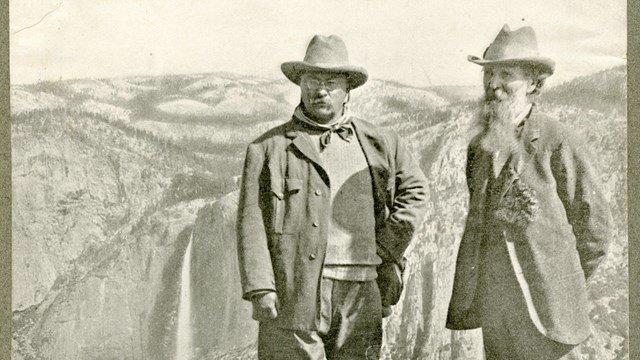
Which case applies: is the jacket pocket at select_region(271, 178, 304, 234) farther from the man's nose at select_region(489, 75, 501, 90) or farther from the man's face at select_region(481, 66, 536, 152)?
the man's nose at select_region(489, 75, 501, 90)

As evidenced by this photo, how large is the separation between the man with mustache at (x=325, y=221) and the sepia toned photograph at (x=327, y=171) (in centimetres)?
1

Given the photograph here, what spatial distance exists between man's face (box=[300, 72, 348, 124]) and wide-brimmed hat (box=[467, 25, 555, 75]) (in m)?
0.76

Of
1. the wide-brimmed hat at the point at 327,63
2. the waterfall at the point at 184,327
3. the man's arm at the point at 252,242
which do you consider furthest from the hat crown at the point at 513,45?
the waterfall at the point at 184,327

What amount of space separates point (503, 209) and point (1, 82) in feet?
9.13

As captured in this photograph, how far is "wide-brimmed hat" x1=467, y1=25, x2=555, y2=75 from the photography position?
23.3ft

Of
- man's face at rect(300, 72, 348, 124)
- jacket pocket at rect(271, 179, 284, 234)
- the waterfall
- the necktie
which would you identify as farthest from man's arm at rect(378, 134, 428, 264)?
the waterfall

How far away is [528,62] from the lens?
7.11 m

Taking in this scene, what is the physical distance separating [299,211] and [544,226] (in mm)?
1284

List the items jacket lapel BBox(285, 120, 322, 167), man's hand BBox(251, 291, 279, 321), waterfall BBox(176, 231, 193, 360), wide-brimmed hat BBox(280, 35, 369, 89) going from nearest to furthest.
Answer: man's hand BBox(251, 291, 279, 321) < jacket lapel BBox(285, 120, 322, 167) < wide-brimmed hat BBox(280, 35, 369, 89) < waterfall BBox(176, 231, 193, 360)

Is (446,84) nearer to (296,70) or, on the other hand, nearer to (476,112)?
(476,112)

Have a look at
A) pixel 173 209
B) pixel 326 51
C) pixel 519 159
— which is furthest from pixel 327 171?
pixel 519 159

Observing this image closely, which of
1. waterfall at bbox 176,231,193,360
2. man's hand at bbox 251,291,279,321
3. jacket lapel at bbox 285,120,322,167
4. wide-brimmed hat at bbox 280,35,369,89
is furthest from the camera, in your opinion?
waterfall at bbox 176,231,193,360

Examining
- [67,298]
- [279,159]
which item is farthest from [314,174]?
[67,298]

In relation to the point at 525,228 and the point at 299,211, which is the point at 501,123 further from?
the point at 299,211
